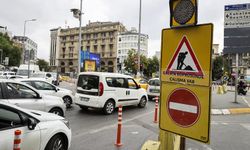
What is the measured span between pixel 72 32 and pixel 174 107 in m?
108

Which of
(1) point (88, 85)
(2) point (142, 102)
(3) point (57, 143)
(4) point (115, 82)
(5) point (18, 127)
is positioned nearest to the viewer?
(5) point (18, 127)

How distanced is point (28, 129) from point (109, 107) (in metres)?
6.42

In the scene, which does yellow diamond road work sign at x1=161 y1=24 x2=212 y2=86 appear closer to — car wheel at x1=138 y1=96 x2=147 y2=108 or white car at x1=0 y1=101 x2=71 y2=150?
white car at x1=0 y1=101 x2=71 y2=150

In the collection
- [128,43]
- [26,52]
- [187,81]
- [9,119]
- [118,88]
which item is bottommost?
[9,119]

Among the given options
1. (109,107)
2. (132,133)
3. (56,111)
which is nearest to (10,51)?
(109,107)

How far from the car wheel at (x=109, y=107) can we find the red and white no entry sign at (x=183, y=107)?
24.5 feet

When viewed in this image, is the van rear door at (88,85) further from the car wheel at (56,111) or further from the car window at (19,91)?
the car window at (19,91)

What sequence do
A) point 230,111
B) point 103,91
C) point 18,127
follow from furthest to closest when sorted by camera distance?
point 230,111, point 103,91, point 18,127

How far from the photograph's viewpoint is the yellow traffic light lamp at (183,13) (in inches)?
99.4

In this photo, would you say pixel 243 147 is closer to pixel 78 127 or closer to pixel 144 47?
pixel 78 127

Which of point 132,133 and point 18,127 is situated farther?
point 132,133

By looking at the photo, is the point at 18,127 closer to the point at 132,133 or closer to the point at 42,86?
the point at 132,133

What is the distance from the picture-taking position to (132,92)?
11.6 meters

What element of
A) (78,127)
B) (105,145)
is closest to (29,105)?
(78,127)
